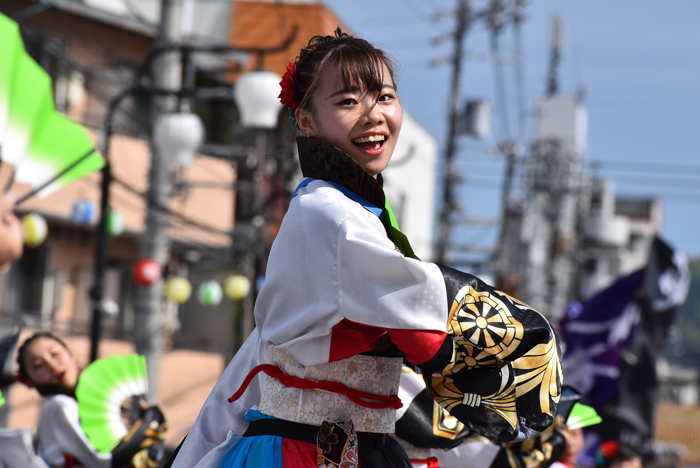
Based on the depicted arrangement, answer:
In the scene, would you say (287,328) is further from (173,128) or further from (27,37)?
(27,37)

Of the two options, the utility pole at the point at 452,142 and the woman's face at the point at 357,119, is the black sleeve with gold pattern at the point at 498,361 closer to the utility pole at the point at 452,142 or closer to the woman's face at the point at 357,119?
the woman's face at the point at 357,119

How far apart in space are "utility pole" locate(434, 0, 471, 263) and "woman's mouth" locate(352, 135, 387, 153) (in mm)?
13058

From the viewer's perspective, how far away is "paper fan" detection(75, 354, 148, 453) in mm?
4090

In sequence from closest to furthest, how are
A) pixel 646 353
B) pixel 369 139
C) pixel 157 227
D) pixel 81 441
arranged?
1. pixel 369 139
2. pixel 81 441
3. pixel 646 353
4. pixel 157 227

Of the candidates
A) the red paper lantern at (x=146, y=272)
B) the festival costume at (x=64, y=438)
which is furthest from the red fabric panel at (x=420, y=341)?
the red paper lantern at (x=146, y=272)

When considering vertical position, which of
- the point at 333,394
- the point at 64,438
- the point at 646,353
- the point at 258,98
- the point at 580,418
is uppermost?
the point at 258,98

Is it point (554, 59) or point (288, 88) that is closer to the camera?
point (288, 88)

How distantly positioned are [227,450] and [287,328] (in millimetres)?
425

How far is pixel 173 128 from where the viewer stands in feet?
29.1

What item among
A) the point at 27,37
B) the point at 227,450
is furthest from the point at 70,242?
the point at 227,450

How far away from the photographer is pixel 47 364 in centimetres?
431

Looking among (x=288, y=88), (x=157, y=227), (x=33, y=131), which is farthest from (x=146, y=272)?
(x=288, y=88)

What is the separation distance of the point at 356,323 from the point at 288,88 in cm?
72

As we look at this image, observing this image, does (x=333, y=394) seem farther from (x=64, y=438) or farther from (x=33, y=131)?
(x=64, y=438)
